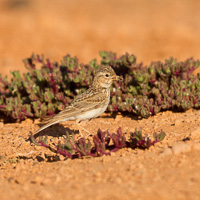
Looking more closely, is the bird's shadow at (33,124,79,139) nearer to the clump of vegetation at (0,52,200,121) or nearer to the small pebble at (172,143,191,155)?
the clump of vegetation at (0,52,200,121)

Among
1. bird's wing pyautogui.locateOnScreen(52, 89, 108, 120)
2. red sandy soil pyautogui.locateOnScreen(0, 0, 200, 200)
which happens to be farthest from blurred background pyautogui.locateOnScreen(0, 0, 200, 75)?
bird's wing pyautogui.locateOnScreen(52, 89, 108, 120)

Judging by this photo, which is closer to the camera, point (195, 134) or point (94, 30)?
point (195, 134)

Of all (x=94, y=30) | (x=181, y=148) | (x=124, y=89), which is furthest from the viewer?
(x=94, y=30)

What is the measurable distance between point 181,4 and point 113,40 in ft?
23.5

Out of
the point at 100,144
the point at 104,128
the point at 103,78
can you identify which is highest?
the point at 103,78

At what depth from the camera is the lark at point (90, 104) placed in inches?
268

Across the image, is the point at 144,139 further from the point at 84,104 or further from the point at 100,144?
the point at 84,104

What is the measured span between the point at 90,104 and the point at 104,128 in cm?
78

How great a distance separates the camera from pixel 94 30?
1777 cm

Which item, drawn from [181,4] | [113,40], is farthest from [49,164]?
[181,4]

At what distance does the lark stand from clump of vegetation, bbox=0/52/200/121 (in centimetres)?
Result: 77

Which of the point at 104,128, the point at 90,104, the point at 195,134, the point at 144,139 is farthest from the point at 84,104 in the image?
the point at 195,134

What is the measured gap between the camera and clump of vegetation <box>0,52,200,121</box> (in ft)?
26.1

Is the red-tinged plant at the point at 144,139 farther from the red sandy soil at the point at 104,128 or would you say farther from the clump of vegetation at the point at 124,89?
the clump of vegetation at the point at 124,89
